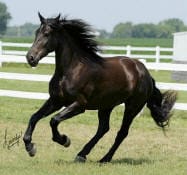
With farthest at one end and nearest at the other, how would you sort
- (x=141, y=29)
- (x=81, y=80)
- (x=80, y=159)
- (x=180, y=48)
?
(x=141, y=29) → (x=180, y=48) → (x=80, y=159) → (x=81, y=80)

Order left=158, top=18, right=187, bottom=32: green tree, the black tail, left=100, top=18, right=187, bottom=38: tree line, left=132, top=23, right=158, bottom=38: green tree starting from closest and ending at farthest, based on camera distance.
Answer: the black tail
left=100, top=18, right=187, bottom=38: tree line
left=158, top=18, right=187, bottom=32: green tree
left=132, top=23, right=158, bottom=38: green tree

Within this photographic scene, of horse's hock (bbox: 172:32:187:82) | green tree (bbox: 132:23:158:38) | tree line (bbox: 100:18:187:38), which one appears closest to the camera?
horse's hock (bbox: 172:32:187:82)

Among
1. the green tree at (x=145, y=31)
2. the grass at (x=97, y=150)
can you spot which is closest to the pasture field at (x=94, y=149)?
the grass at (x=97, y=150)

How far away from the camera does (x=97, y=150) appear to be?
9617 millimetres

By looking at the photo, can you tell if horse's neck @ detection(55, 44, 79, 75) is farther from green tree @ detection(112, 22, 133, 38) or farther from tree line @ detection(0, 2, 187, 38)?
green tree @ detection(112, 22, 133, 38)

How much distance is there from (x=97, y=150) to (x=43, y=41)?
8.32ft

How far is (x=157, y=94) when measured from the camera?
9508 millimetres

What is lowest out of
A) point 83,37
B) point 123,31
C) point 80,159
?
point 123,31

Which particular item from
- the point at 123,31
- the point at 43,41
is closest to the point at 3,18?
the point at 123,31

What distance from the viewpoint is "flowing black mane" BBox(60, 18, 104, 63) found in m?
8.32

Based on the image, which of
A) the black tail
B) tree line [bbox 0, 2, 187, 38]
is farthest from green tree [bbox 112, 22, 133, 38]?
the black tail

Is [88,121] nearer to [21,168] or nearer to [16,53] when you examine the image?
[21,168]

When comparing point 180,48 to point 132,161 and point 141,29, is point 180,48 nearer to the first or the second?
point 132,161

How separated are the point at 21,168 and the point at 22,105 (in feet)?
25.4
